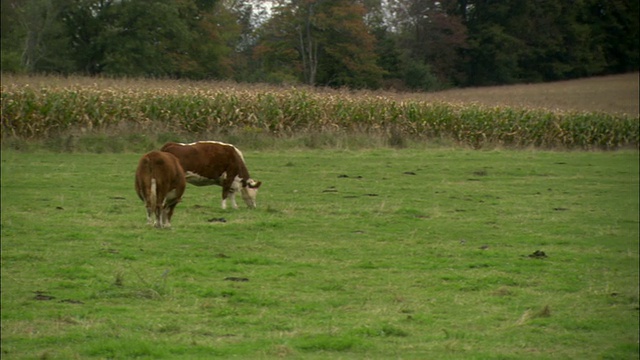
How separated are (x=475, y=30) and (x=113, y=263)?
1549 inches

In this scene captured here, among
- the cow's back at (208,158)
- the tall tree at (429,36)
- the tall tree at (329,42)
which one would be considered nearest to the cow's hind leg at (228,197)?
the cow's back at (208,158)

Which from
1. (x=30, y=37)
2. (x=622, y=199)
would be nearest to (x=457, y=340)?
(x=622, y=199)

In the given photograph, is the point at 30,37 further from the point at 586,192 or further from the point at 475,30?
the point at 586,192

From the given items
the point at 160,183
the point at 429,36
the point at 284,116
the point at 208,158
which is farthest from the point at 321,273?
the point at 429,36

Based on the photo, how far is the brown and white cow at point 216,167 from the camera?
15703 millimetres

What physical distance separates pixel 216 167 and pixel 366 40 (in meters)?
30.6

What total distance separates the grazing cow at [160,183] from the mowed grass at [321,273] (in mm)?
345

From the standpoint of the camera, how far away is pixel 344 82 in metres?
46.9

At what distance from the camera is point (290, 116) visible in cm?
3156

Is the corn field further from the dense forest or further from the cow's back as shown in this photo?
the cow's back

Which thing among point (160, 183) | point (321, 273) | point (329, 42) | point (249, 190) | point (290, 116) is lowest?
point (321, 273)

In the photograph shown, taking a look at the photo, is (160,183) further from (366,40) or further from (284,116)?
(366,40)

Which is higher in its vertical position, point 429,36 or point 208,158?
point 429,36

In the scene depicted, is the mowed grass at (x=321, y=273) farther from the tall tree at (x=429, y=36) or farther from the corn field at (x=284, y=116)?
the tall tree at (x=429, y=36)
